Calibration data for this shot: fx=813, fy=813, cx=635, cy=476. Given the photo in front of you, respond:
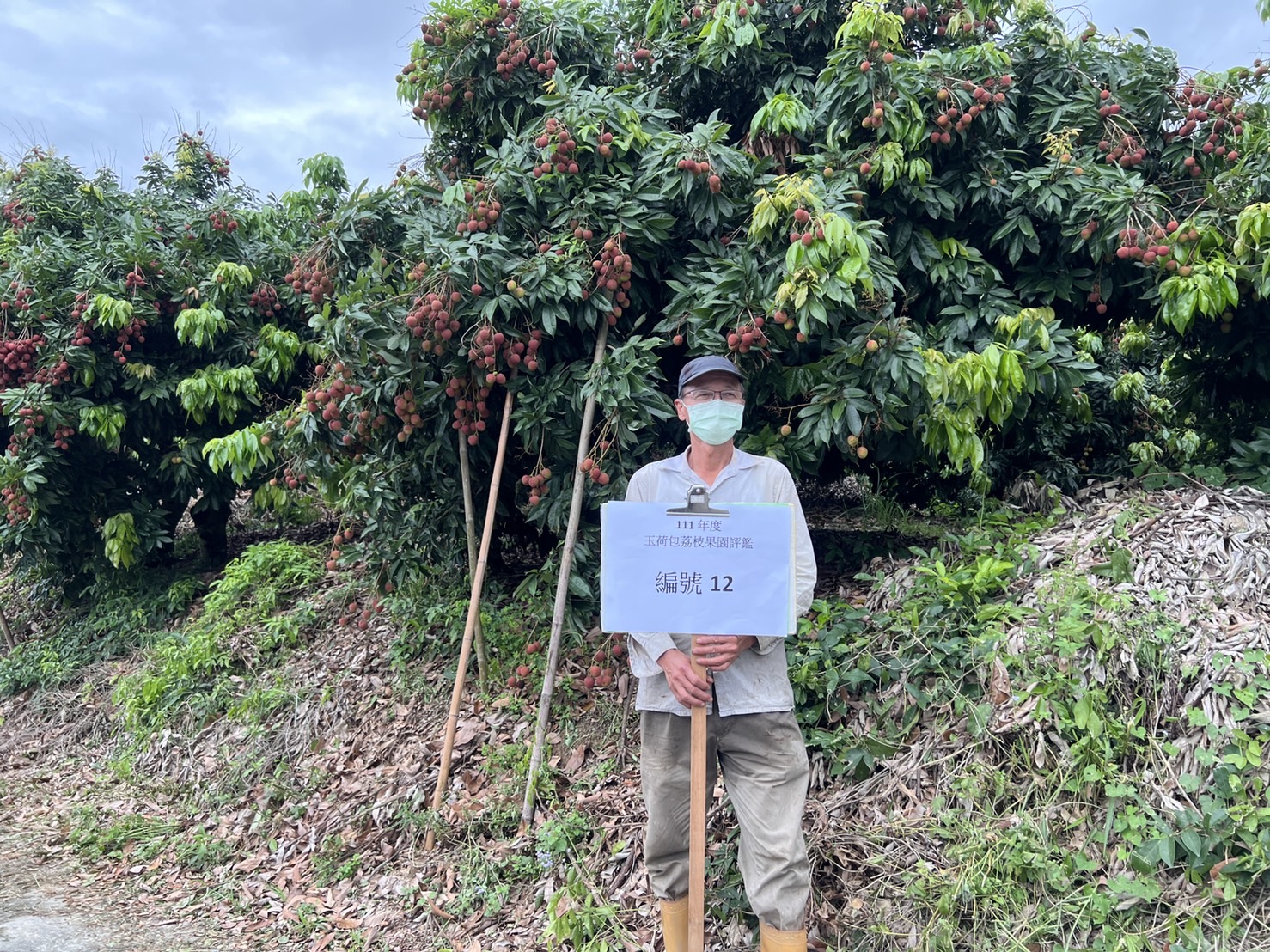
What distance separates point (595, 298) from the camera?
402 centimetres

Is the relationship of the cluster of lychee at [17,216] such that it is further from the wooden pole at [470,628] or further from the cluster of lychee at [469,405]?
the wooden pole at [470,628]

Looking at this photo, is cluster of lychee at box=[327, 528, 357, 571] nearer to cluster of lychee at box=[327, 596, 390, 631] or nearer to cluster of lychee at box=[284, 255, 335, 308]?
cluster of lychee at box=[327, 596, 390, 631]

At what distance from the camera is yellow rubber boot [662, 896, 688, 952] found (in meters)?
2.69

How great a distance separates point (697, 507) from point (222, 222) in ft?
22.5

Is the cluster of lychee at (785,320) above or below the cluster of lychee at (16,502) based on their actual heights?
above

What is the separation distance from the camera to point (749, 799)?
2.57m

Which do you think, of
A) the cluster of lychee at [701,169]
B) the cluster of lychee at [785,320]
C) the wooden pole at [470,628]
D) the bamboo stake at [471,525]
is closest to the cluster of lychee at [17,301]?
the bamboo stake at [471,525]

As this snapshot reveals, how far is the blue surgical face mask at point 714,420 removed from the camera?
2623 millimetres

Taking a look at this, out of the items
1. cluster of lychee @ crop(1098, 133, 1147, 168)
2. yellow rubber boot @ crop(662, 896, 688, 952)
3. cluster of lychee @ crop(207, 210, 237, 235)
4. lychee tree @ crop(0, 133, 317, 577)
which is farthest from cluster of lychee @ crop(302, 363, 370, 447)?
cluster of lychee @ crop(1098, 133, 1147, 168)

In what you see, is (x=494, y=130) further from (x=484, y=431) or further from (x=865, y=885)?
(x=865, y=885)

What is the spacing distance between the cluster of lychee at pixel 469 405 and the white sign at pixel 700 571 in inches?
78.8

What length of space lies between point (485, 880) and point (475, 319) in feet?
8.71

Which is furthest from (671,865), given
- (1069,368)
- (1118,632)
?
(1069,368)

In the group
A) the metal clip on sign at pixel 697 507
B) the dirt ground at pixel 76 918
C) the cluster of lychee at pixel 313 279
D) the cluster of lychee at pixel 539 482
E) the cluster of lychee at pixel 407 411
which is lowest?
the dirt ground at pixel 76 918
